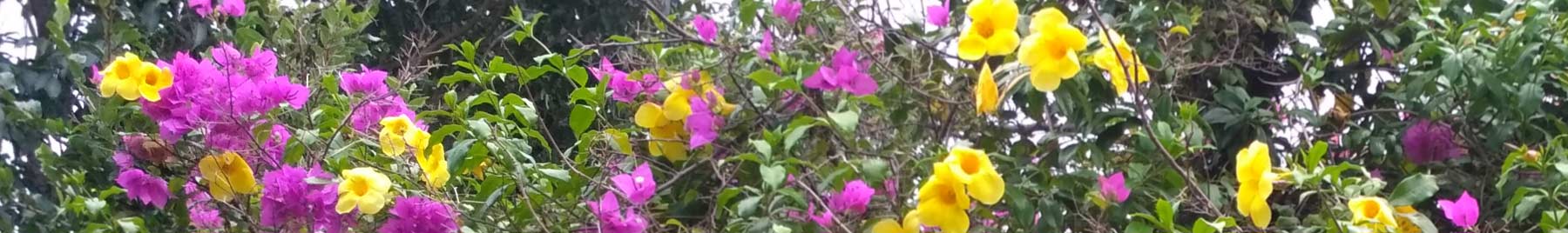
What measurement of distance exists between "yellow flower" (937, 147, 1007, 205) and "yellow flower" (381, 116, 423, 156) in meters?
0.56

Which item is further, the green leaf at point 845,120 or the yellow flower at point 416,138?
the yellow flower at point 416,138

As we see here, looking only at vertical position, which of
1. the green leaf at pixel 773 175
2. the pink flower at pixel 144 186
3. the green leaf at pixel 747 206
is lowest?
the pink flower at pixel 144 186

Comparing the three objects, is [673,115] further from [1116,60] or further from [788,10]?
[1116,60]

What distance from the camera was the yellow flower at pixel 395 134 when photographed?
4.08ft

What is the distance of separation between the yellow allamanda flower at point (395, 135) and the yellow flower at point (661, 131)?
23 centimetres

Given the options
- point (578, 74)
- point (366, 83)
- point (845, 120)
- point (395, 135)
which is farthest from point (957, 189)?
point (366, 83)

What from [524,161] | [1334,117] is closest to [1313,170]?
[1334,117]

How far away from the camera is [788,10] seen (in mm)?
1199

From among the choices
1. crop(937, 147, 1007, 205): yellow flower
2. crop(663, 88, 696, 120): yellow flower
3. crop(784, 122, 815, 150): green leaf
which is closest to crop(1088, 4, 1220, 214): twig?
crop(937, 147, 1007, 205): yellow flower

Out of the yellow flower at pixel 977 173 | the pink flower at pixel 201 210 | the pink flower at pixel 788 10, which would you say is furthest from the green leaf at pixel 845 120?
the pink flower at pixel 201 210

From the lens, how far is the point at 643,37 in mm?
1378

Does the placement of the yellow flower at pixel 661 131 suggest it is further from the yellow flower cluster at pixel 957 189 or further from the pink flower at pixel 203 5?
the pink flower at pixel 203 5

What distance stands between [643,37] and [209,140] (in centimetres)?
43

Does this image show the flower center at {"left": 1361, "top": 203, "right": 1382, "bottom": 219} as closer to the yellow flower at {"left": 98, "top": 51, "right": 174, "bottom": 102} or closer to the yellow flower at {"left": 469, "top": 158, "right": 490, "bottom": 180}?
the yellow flower at {"left": 469, "top": 158, "right": 490, "bottom": 180}
